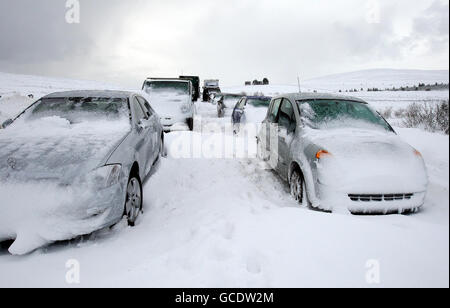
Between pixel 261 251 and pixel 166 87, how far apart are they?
9447mm

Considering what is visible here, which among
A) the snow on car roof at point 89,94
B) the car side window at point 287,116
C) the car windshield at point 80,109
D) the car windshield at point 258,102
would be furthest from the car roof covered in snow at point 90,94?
the car windshield at point 258,102

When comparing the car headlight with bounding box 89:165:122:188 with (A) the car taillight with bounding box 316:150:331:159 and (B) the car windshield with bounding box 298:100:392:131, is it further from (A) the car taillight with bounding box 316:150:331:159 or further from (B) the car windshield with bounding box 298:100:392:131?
(B) the car windshield with bounding box 298:100:392:131

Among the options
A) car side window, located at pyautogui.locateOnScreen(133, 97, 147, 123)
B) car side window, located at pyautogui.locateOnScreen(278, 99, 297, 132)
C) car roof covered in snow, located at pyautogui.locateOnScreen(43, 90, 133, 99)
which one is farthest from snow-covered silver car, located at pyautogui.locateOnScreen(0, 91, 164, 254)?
car side window, located at pyautogui.locateOnScreen(278, 99, 297, 132)

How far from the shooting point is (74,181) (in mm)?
2844

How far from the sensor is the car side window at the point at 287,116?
187 inches

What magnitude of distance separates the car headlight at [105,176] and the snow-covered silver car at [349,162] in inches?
94.1

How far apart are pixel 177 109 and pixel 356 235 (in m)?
8.40

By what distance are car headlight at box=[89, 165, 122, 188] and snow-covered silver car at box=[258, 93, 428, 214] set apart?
94.1 inches

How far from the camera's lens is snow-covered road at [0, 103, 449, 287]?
1.92 metres

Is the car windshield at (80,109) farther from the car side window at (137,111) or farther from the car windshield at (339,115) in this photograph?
the car windshield at (339,115)

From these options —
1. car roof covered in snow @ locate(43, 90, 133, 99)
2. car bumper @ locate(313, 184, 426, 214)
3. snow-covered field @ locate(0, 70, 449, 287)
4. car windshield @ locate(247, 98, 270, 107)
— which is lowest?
snow-covered field @ locate(0, 70, 449, 287)

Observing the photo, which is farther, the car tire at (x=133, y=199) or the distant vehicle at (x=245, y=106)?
the distant vehicle at (x=245, y=106)

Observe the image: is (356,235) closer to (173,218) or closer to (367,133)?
(367,133)

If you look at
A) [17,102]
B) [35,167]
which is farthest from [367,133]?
[17,102]
